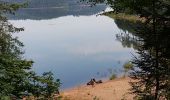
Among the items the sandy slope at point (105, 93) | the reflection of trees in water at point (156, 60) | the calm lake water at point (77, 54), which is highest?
the reflection of trees in water at point (156, 60)

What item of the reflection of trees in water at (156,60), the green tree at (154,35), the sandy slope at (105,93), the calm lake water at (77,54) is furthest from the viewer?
the calm lake water at (77,54)

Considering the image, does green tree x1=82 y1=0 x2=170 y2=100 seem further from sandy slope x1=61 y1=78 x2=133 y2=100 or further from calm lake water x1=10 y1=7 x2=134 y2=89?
calm lake water x1=10 y1=7 x2=134 y2=89

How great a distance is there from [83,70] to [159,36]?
118ft

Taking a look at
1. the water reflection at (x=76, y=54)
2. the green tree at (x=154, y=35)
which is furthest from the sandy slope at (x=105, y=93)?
the green tree at (x=154, y=35)

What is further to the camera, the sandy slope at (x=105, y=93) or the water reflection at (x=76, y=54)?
the water reflection at (x=76, y=54)

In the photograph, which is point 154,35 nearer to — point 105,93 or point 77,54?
point 105,93

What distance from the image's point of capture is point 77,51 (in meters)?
68.9

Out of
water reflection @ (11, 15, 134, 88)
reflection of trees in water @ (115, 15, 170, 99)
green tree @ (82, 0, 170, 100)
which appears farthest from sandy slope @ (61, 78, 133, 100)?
green tree @ (82, 0, 170, 100)

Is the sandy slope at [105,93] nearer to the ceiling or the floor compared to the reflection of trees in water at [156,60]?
nearer to the floor

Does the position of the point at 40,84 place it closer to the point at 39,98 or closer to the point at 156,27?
the point at 39,98

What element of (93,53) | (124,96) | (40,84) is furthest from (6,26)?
(93,53)

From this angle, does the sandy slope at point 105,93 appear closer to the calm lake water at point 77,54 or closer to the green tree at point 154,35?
the calm lake water at point 77,54

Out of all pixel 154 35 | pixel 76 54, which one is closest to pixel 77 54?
pixel 76 54

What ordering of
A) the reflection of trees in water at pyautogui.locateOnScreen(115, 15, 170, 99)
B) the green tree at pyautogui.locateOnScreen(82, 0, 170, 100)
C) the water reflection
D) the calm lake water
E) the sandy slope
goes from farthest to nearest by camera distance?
the water reflection → the calm lake water → the sandy slope → the reflection of trees in water at pyautogui.locateOnScreen(115, 15, 170, 99) → the green tree at pyautogui.locateOnScreen(82, 0, 170, 100)
